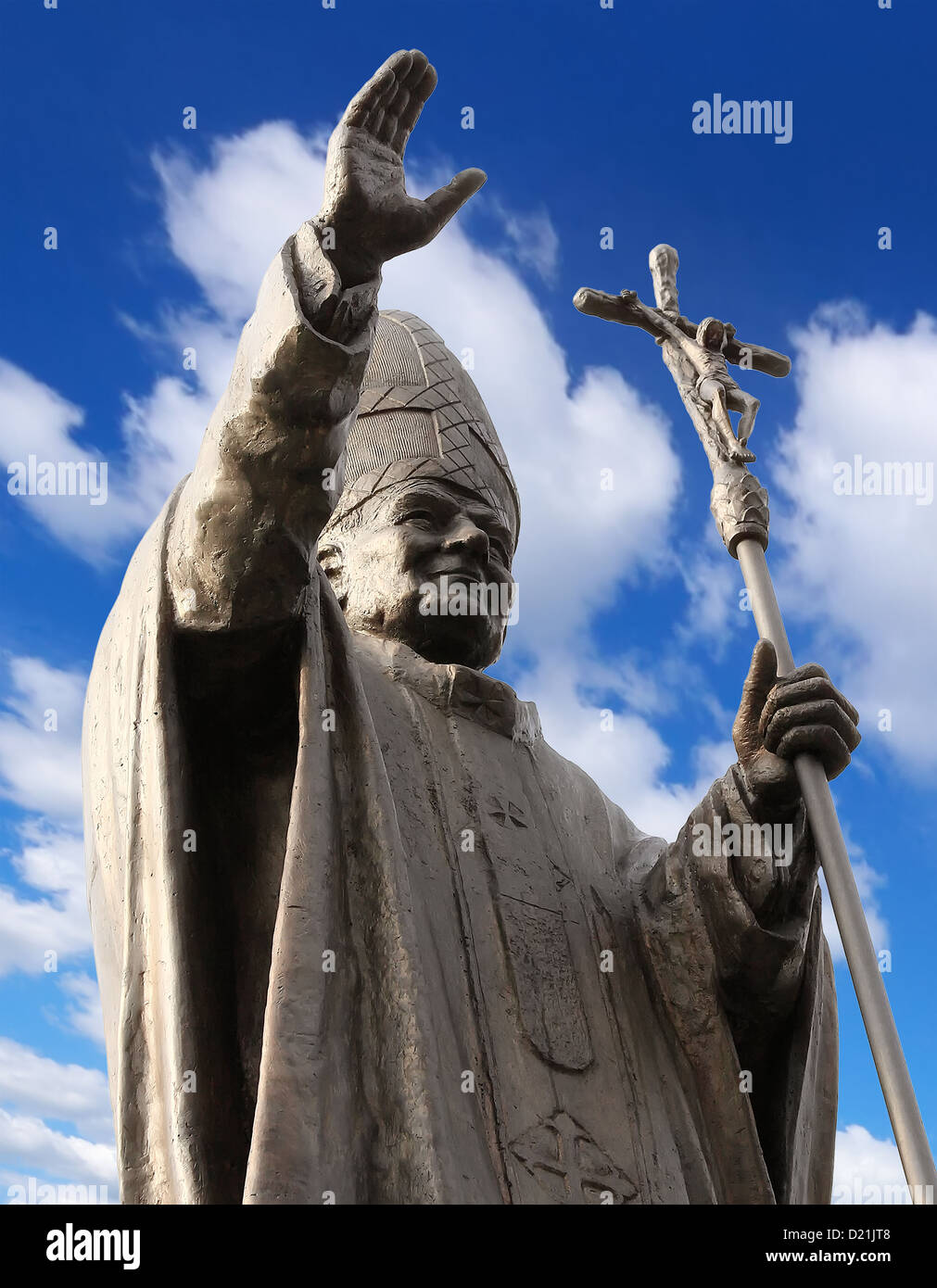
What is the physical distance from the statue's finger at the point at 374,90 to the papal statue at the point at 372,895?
12mm

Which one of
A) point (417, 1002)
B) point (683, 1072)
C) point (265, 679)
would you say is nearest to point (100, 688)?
point (265, 679)

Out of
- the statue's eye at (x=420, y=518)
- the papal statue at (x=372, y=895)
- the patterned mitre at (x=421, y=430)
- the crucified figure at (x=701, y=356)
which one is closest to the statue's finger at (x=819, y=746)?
the papal statue at (x=372, y=895)

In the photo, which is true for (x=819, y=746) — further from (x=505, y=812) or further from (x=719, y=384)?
A: (x=719, y=384)

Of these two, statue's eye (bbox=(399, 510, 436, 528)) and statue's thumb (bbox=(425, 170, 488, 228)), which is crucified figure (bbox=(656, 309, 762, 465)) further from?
statue's thumb (bbox=(425, 170, 488, 228))

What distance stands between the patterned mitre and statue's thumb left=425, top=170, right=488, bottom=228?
192 centimetres

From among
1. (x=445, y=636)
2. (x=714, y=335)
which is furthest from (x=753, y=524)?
(x=445, y=636)

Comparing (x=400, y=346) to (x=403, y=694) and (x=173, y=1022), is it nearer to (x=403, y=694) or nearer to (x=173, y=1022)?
(x=403, y=694)

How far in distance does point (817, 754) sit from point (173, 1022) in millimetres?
2337

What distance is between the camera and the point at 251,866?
4855 millimetres

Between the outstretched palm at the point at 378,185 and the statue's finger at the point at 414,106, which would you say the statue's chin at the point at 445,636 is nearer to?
the outstretched palm at the point at 378,185

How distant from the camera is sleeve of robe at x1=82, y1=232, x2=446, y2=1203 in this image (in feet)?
13.5

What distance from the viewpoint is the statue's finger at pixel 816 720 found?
5082 millimetres

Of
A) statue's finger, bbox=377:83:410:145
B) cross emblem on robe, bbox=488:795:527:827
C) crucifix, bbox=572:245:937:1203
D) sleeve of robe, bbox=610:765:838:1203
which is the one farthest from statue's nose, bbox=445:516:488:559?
statue's finger, bbox=377:83:410:145

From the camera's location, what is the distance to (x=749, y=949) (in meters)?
5.41
